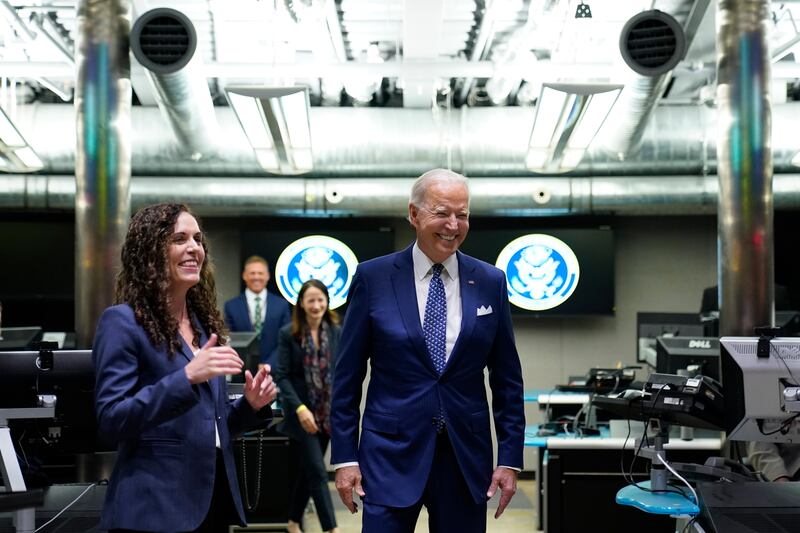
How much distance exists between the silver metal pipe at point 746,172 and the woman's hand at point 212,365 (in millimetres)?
3795

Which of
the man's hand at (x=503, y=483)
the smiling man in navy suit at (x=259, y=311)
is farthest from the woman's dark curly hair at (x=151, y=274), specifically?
the smiling man in navy suit at (x=259, y=311)

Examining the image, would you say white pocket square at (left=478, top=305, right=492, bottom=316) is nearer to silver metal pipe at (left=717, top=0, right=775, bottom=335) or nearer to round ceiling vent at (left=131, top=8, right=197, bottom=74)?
silver metal pipe at (left=717, top=0, right=775, bottom=335)

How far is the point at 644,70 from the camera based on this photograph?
19.8ft

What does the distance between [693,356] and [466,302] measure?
2.81 meters

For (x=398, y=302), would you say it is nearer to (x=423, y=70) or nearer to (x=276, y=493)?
(x=276, y=493)

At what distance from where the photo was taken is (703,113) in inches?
338

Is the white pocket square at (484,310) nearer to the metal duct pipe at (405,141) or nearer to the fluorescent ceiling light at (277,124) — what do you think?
the fluorescent ceiling light at (277,124)

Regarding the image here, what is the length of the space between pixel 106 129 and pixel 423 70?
2.64 m

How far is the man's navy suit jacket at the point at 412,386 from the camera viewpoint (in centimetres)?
281

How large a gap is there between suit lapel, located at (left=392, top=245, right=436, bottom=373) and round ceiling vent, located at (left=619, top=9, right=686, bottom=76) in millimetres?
3514

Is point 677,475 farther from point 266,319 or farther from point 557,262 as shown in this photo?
point 557,262

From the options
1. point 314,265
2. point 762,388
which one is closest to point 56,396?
point 762,388

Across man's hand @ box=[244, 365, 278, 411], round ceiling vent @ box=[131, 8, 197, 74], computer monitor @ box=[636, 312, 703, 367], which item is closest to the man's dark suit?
round ceiling vent @ box=[131, 8, 197, 74]

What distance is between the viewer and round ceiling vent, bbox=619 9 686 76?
5953mm
